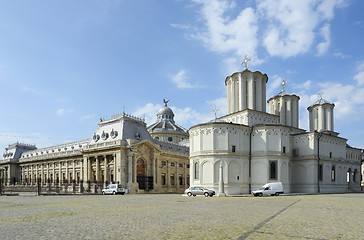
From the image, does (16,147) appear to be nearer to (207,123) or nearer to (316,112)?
(207,123)

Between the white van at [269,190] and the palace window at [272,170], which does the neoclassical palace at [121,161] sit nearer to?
the palace window at [272,170]

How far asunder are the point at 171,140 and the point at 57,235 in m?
84.0

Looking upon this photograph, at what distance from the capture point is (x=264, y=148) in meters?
52.5

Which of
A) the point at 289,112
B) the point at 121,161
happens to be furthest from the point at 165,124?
the point at 289,112

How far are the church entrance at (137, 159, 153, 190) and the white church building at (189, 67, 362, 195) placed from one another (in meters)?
15.9

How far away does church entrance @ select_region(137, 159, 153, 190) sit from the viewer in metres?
64.7

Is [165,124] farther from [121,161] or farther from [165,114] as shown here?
[121,161]

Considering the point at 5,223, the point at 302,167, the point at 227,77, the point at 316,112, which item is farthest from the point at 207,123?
the point at 5,223

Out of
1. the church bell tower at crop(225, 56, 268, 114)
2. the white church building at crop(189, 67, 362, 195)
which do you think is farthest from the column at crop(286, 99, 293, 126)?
the church bell tower at crop(225, 56, 268, 114)

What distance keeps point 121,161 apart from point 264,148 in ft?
88.2

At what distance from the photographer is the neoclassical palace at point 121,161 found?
6238 centimetres

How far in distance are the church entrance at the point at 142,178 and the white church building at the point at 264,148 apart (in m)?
15.9

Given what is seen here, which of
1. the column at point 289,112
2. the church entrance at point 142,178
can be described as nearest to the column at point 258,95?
the column at point 289,112

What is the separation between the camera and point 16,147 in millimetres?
104625
